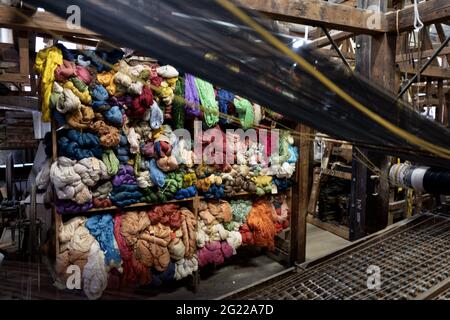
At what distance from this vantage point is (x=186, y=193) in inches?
108

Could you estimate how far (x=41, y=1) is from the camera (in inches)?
45.2

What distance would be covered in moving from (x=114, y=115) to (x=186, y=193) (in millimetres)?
Answer: 899

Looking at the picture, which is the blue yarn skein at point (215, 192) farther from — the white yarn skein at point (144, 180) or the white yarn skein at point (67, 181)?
the white yarn skein at point (67, 181)

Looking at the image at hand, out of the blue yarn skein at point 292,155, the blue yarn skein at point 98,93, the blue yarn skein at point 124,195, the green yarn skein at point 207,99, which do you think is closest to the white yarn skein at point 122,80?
the blue yarn skein at point 98,93

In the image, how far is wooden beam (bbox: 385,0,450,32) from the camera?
169 centimetres

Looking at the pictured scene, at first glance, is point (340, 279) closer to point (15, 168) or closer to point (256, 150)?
point (256, 150)

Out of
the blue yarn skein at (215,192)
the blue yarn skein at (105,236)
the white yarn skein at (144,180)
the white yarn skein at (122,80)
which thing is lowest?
the blue yarn skein at (105,236)

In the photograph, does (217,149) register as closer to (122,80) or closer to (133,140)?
(133,140)

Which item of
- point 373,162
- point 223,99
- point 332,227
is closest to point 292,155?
point 223,99

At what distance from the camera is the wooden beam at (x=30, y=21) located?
1696 mm

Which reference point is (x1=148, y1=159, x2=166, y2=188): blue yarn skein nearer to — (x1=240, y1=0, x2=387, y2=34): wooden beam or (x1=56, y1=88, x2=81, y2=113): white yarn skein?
(x1=56, y1=88, x2=81, y2=113): white yarn skein

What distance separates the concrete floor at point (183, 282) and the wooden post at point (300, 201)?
0.27 meters
